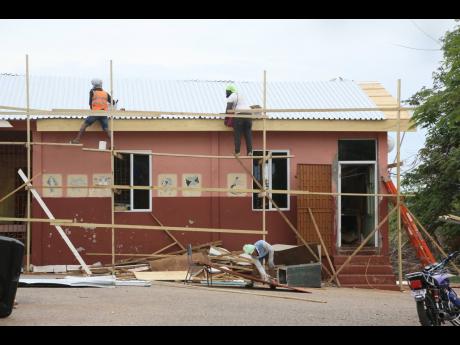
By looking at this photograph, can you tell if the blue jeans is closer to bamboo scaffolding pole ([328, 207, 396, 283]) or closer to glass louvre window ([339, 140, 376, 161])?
glass louvre window ([339, 140, 376, 161])

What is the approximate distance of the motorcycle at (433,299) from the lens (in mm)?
9711

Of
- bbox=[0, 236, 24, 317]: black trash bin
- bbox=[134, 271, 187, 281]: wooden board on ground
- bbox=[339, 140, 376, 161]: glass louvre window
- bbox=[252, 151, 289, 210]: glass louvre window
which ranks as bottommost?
bbox=[134, 271, 187, 281]: wooden board on ground

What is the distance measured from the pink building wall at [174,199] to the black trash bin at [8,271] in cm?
750

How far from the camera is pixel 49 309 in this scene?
462 inches

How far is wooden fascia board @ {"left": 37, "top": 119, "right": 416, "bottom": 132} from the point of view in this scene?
59.3ft

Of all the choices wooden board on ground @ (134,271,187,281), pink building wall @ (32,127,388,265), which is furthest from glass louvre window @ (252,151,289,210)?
wooden board on ground @ (134,271,187,281)

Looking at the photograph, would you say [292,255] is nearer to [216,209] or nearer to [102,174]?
[216,209]

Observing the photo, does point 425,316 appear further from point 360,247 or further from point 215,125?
point 215,125

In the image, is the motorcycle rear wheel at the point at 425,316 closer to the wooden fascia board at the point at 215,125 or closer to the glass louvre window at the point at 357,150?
the wooden fascia board at the point at 215,125

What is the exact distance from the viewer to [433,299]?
9.77 meters

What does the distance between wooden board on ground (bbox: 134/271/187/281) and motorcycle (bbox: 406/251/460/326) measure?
785 centimetres

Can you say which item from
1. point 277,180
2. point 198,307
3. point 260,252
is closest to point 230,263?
point 260,252

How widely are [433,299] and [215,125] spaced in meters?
9.40
